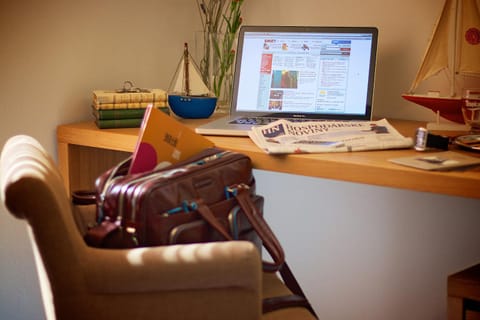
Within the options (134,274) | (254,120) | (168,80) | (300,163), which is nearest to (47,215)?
(134,274)

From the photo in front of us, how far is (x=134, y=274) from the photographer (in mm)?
1008

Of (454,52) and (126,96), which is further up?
(454,52)

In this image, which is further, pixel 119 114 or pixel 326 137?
pixel 119 114

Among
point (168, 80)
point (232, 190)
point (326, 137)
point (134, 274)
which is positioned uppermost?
point (168, 80)

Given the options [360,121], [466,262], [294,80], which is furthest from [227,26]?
[466,262]

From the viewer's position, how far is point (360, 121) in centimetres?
161

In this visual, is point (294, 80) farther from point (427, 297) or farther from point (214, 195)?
point (427, 297)

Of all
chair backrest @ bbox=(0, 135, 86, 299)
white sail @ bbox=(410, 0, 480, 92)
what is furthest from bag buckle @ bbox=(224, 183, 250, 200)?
white sail @ bbox=(410, 0, 480, 92)

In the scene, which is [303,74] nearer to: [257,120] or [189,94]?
[257,120]

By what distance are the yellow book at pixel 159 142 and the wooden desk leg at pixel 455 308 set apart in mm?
635

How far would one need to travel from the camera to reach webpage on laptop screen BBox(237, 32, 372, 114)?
169 centimetres

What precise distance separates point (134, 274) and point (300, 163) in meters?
0.46

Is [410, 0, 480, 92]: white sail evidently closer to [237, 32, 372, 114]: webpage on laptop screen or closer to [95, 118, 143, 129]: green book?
[237, 32, 372, 114]: webpage on laptop screen

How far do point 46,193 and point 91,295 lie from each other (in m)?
0.19
